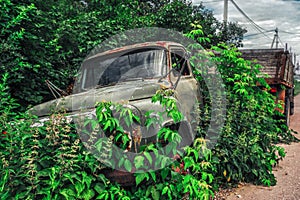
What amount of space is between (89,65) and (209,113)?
2.15 meters

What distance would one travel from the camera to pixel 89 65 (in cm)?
531

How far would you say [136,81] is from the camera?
14.6 feet

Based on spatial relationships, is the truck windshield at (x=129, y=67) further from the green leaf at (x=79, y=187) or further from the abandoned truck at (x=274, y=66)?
the abandoned truck at (x=274, y=66)

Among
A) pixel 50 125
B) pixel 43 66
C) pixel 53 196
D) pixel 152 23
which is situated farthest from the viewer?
pixel 152 23

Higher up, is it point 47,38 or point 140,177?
point 47,38

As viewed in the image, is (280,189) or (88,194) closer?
(88,194)

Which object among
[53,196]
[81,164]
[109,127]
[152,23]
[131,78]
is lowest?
[53,196]

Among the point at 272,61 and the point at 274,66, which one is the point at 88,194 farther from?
the point at 272,61

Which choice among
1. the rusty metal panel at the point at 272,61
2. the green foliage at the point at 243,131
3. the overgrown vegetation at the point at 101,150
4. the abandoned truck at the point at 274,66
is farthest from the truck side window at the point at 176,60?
the rusty metal panel at the point at 272,61

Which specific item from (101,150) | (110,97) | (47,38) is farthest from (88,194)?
(47,38)

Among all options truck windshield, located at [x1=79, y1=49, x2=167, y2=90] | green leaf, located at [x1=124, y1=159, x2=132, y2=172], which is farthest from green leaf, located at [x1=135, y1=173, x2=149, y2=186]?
truck windshield, located at [x1=79, y1=49, x2=167, y2=90]

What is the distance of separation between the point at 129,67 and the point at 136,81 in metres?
0.34

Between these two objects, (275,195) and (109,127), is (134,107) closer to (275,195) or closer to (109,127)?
(109,127)

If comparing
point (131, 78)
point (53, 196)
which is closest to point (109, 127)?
point (53, 196)
